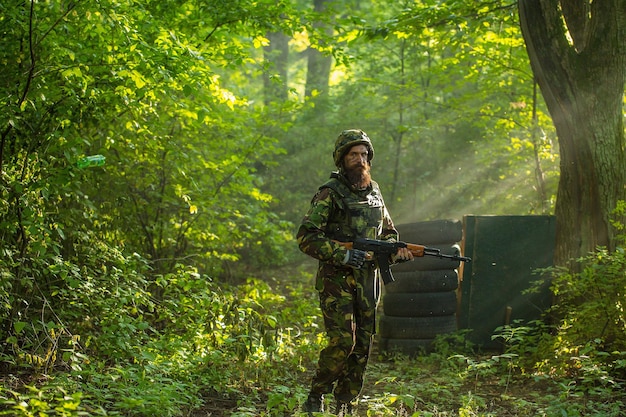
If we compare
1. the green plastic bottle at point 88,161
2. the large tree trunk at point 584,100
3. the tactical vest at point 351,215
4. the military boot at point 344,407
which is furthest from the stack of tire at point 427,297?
the green plastic bottle at point 88,161

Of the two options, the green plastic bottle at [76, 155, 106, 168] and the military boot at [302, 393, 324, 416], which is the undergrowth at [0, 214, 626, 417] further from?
the green plastic bottle at [76, 155, 106, 168]

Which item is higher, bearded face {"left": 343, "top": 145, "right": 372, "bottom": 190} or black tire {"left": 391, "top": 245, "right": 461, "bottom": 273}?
bearded face {"left": 343, "top": 145, "right": 372, "bottom": 190}

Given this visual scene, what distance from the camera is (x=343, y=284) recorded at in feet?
17.9

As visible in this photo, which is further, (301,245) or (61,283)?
(61,283)

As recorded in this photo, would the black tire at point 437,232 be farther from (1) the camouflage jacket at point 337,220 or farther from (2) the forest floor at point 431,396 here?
(1) the camouflage jacket at point 337,220

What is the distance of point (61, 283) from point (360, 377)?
279 centimetres

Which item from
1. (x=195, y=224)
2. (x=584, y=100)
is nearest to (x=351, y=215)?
(x=584, y=100)

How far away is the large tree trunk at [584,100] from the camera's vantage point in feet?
24.5

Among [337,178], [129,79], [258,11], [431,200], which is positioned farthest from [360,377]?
[431,200]

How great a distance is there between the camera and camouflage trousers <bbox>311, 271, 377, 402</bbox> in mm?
5402

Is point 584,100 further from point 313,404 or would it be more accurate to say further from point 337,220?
point 313,404

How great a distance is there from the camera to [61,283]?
6328 millimetres

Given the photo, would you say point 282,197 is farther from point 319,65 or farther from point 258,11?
point 258,11

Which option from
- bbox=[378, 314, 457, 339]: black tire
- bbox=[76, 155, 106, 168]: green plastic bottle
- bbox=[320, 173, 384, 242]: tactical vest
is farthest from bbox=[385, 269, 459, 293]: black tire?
bbox=[76, 155, 106, 168]: green plastic bottle
